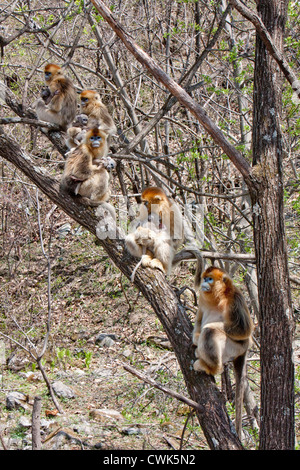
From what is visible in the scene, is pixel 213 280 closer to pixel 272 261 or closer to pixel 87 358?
pixel 272 261

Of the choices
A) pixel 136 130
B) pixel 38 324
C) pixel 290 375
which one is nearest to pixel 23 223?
pixel 38 324

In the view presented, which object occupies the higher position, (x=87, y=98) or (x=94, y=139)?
(x=87, y=98)

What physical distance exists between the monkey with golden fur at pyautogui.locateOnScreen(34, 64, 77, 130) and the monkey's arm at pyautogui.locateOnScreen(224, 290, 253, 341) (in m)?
4.60

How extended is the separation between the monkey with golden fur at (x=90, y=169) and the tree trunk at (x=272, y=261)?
2581 mm

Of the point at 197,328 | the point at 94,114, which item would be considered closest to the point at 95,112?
the point at 94,114

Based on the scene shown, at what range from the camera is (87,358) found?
8.98 meters

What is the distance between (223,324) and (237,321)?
0.14 m

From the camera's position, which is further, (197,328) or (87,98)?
(87,98)

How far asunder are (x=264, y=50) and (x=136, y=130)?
4815mm

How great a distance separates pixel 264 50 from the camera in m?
4.26

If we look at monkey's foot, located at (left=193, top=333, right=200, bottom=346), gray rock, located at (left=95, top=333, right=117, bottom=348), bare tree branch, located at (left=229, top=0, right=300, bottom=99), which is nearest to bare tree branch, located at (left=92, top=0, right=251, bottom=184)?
bare tree branch, located at (left=229, top=0, right=300, bottom=99)

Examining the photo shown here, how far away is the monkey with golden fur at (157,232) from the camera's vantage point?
223 inches

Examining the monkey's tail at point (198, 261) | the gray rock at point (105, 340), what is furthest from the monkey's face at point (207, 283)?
the gray rock at point (105, 340)
